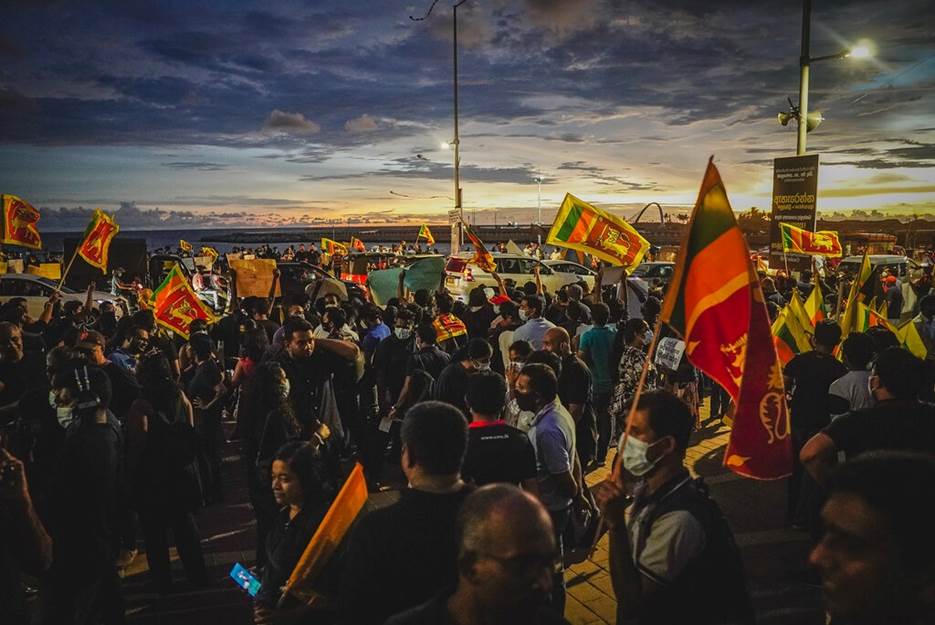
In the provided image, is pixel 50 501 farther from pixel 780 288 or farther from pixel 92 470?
pixel 780 288

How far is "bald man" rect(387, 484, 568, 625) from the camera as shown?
1.65 m

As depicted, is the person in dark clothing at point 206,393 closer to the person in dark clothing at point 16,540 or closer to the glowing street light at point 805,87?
the person in dark clothing at point 16,540

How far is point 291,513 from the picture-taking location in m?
3.13

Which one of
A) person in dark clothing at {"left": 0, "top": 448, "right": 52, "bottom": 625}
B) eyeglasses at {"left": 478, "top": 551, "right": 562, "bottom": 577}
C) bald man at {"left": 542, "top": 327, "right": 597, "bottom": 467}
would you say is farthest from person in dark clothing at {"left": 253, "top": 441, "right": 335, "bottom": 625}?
bald man at {"left": 542, "top": 327, "right": 597, "bottom": 467}

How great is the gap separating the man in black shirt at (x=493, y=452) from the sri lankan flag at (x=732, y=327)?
Answer: 108 cm

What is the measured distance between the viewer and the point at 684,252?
9.34 ft

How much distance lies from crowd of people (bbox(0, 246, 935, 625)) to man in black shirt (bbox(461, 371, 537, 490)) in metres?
0.01

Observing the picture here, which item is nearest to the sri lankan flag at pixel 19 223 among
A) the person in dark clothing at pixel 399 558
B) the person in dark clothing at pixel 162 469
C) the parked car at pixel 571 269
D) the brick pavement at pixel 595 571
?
the brick pavement at pixel 595 571

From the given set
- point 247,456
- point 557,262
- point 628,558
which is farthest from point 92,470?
point 557,262

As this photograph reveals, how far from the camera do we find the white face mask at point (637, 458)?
2.61 metres

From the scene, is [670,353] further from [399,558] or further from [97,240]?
[97,240]

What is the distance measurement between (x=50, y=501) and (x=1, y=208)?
912cm

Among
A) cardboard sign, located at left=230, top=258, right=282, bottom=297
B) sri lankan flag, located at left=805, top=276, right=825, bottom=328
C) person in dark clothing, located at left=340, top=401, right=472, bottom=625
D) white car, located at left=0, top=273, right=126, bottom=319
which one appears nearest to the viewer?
person in dark clothing, located at left=340, top=401, right=472, bottom=625

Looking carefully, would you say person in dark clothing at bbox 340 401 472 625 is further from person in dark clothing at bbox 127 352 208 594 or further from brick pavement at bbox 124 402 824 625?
person in dark clothing at bbox 127 352 208 594
